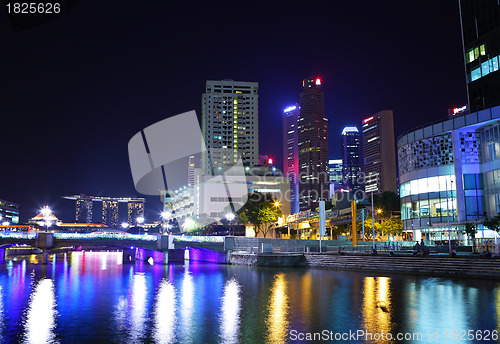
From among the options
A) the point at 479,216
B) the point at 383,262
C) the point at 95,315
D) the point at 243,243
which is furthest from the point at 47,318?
the point at 479,216

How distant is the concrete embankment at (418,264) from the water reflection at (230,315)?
21.1 metres

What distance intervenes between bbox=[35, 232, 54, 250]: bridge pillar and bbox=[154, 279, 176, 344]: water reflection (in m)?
43.6

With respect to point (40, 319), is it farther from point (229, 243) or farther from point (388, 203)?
point (388, 203)

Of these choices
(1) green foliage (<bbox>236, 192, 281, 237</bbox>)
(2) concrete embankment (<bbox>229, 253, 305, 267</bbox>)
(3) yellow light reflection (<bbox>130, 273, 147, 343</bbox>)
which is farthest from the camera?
(1) green foliage (<bbox>236, 192, 281, 237</bbox>)

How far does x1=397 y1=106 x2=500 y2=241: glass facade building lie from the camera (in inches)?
Result: 2625

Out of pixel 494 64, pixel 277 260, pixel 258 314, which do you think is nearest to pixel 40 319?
pixel 258 314

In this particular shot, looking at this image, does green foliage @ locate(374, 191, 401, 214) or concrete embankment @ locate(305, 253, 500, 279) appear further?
green foliage @ locate(374, 191, 401, 214)

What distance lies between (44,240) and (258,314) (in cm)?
5759

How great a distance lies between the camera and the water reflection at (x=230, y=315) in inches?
679

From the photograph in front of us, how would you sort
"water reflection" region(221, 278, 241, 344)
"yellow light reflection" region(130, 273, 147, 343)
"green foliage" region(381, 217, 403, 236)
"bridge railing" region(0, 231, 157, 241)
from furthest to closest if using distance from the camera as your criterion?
"green foliage" region(381, 217, 403, 236)
"bridge railing" region(0, 231, 157, 241)
"yellow light reflection" region(130, 273, 147, 343)
"water reflection" region(221, 278, 241, 344)

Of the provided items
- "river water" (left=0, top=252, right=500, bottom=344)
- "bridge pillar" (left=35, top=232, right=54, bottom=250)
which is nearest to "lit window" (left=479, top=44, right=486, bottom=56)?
"river water" (left=0, top=252, right=500, bottom=344)

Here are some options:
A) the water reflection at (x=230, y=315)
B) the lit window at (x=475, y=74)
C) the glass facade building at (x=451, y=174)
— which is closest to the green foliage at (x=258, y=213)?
the glass facade building at (x=451, y=174)

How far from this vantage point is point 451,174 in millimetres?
73375

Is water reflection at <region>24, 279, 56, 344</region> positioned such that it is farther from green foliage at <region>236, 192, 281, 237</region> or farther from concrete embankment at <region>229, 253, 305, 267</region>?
green foliage at <region>236, 192, 281, 237</region>
